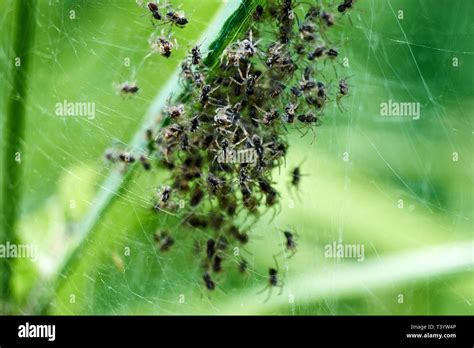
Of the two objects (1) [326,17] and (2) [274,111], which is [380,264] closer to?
(2) [274,111]

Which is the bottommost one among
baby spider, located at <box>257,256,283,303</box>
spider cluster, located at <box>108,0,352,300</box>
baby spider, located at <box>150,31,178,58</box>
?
baby spider, located at <box>257,256,283,303</box>

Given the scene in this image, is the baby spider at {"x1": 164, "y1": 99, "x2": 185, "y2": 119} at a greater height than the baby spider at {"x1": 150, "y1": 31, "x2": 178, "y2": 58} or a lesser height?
lesser

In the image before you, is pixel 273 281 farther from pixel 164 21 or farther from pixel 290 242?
pixel 164 21

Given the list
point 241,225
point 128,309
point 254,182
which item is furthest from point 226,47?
point 128,309

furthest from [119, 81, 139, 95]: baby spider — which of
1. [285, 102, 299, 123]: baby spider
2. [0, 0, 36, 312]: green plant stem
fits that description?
[285, 102, 299, 123]: baby spider

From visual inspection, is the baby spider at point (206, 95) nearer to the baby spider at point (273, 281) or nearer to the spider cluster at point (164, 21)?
the spider cluster at point (164, 21)

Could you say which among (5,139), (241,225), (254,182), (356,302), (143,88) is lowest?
(356,302)

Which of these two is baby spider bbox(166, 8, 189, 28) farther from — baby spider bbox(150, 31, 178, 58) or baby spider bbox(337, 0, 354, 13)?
baby spider bbox(337, 0, 354, 13)
